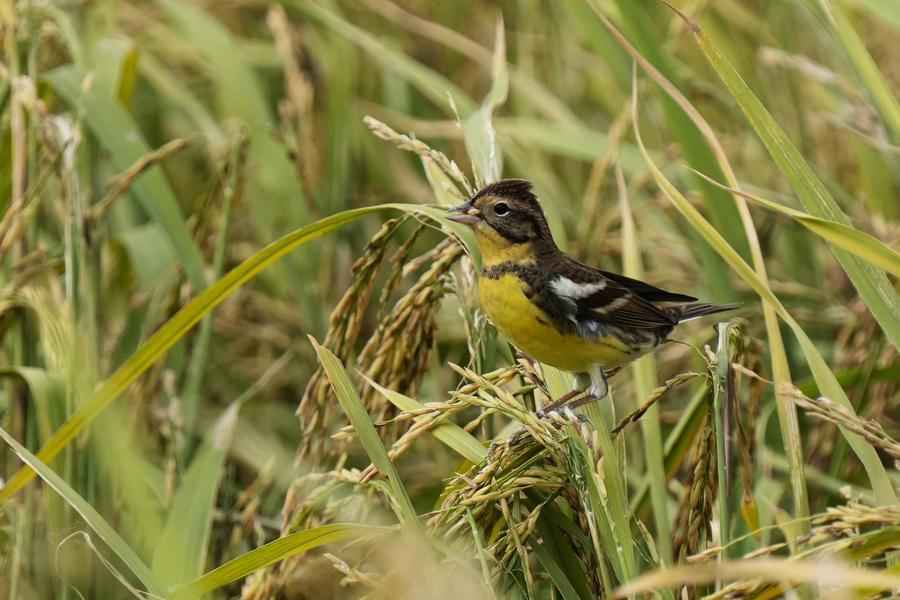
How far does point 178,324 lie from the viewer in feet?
8.01

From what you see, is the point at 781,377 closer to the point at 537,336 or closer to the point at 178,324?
the point at 537,336

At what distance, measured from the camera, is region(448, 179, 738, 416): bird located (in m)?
2.67

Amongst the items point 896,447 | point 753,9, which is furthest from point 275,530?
point 753,9

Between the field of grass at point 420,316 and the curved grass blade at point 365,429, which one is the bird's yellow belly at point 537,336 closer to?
the field of grass at point 420,316

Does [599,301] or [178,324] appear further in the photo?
[599,301]

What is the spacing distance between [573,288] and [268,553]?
113 centimetres

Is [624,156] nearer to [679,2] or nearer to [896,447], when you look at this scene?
[679,2]

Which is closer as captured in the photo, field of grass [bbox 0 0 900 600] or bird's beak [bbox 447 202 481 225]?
field of grass [bbox 0 0 900 600]

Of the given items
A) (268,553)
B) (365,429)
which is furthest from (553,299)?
(268,553)

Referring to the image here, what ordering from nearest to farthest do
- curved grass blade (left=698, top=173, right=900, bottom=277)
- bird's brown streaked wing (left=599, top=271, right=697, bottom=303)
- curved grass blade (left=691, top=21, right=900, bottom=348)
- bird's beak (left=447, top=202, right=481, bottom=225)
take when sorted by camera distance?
curved grass blade (left=698, top=173, right=900, bottom=277), curved grass blade (left=691, top=21, right=900, bottom=348), bird's beak (left=447, top=202, right=481, bottom=225), bird's brown streaked wing (left=599, top=271, right=697, bottom=303)

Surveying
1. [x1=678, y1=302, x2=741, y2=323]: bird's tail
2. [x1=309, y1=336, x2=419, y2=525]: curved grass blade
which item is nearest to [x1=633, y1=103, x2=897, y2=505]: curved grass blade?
[x1=309, y1=336, x2=419, y2=525]: curved grass blade

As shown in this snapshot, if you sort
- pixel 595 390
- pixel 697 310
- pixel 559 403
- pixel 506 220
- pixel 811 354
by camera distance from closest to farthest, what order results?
pixel 811 354 → pixel 559 403 → pixel 595 390 → pixel 506 220 → pixel 697 310

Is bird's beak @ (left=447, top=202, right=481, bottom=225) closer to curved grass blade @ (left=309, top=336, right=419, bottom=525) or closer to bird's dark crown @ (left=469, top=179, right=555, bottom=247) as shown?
bird's dark crown @ (left=469, top=179, right=555, bottom=247)

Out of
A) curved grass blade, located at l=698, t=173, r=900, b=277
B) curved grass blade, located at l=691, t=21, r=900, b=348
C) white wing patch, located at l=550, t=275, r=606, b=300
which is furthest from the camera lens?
white wing patch, located at l=550, t=275, r=606, b=300
